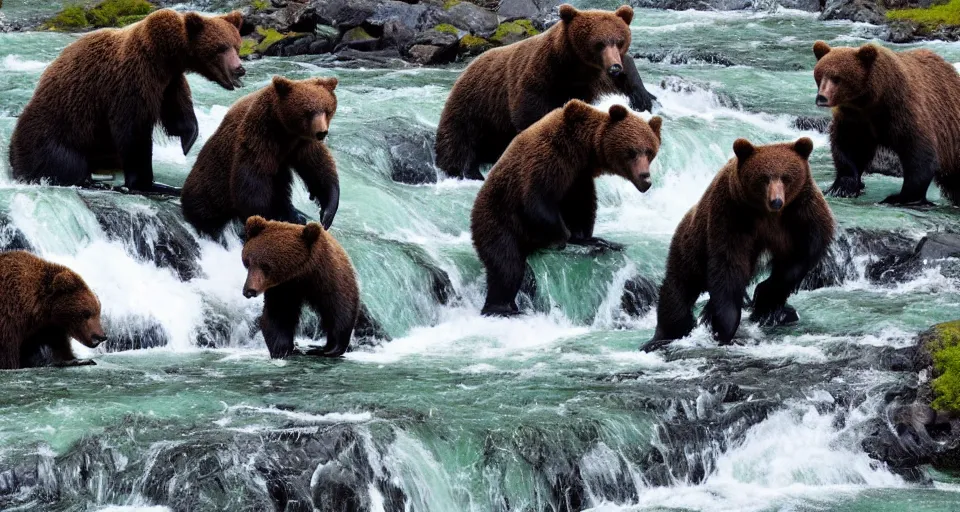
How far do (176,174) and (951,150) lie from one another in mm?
7818

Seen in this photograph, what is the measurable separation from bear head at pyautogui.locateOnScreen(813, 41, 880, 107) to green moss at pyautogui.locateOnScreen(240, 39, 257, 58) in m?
12.9

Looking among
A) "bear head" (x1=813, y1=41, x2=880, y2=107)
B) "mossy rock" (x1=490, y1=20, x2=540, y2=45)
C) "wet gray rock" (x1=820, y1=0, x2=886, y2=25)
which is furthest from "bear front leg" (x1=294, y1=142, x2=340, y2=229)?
"wet gray rock" (x1=820, y1=0, x2=886, y2=25)

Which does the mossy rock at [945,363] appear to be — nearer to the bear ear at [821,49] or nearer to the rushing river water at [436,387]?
the rushing river water at [436,387]

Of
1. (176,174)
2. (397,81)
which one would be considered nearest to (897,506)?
(176,174)

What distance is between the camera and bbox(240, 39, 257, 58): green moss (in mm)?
24781

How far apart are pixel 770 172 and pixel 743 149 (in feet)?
0.84

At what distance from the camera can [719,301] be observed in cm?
1060

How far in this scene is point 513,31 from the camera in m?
26.6

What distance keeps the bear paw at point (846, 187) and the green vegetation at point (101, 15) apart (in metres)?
16.5

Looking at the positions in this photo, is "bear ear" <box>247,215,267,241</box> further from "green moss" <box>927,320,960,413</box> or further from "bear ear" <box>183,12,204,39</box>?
"green moss" <box>927,320,960,413</box>

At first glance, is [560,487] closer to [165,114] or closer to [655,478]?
[655,478]

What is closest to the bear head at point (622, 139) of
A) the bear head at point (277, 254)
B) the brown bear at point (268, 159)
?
the brown bear at point (268, 159)

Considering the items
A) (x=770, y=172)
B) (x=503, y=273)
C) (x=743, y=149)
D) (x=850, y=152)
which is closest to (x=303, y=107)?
(x=503, y=273)

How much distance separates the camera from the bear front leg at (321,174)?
38.8 feet
